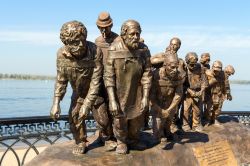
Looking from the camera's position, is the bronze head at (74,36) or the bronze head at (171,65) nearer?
the bronze head at (74,36)

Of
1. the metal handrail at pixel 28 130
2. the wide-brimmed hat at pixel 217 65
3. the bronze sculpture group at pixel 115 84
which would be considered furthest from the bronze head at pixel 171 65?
the metal handrail at pixel 28 130

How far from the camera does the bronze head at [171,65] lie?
5.33 m

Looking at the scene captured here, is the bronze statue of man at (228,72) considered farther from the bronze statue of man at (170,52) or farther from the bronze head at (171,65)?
the bronze head at (171,65)

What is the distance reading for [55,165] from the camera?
15.6 ft

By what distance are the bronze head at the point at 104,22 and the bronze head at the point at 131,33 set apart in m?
0.71

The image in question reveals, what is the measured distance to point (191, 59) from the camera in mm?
6406

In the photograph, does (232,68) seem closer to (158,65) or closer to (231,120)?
(231,120)

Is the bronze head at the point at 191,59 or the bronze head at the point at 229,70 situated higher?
the bronze head at the point at 191,59

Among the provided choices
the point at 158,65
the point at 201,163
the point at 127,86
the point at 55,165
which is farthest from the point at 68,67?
the point at 201,163

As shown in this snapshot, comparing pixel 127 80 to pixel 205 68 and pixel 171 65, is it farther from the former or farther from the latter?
pixel 205 68

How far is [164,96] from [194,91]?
1182 millimetres

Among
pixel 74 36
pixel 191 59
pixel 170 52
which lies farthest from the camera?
pixel 191 59

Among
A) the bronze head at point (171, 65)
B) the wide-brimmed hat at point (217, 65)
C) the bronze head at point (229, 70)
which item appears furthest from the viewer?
the bronze head at point (229, 70)

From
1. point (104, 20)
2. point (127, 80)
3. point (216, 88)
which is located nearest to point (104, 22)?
point (104, 20)
